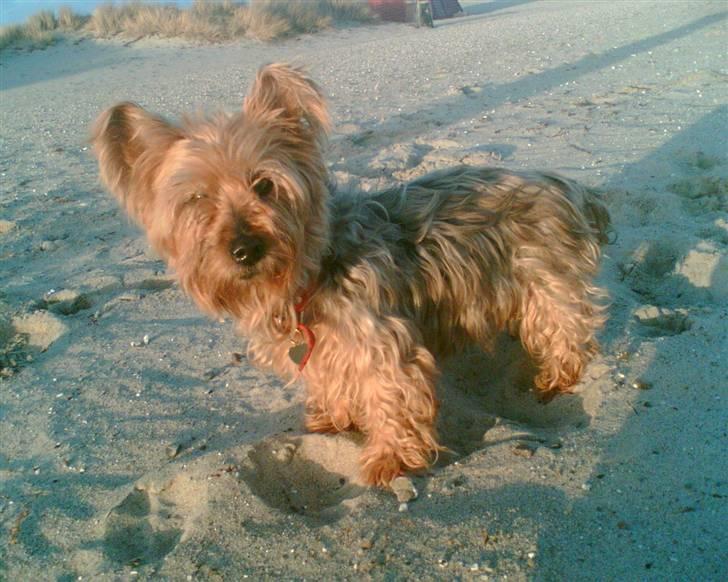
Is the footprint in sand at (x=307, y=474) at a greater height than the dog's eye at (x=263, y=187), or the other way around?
the dog's eye at (x=263, y=187)

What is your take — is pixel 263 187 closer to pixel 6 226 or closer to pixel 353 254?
pixel 353 254

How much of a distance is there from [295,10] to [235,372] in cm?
2105

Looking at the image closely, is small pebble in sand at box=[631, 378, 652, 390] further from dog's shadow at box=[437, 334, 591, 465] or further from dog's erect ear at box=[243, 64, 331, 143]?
dog's erect ear at box=[243, 64, 331, 143]

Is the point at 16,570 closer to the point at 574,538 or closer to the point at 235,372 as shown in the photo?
the point at 235,372

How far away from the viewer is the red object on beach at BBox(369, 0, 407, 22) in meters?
25.1

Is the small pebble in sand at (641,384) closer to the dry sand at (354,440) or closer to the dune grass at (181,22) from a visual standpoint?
the dry sand at (354,440)

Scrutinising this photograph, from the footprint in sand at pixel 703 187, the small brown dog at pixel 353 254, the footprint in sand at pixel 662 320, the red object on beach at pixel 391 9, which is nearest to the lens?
the small brown dog at pixel 353 254

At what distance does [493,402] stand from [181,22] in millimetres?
19188

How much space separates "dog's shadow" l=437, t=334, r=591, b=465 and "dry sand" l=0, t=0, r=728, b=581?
2 centimetres

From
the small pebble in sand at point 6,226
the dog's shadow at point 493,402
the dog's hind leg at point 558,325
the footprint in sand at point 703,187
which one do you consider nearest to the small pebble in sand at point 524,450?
the dog's shadow at point 493,402

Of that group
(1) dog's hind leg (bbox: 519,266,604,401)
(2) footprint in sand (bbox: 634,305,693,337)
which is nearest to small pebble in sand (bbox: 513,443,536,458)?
(1) dog's hind leg (bbox: 519,266,604,401)

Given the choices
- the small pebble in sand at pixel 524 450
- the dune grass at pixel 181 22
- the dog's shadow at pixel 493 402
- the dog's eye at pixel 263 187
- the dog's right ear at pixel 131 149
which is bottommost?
the dog's shadow at pixel 493 402

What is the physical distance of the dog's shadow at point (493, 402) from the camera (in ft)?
11.9

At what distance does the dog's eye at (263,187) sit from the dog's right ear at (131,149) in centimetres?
52
